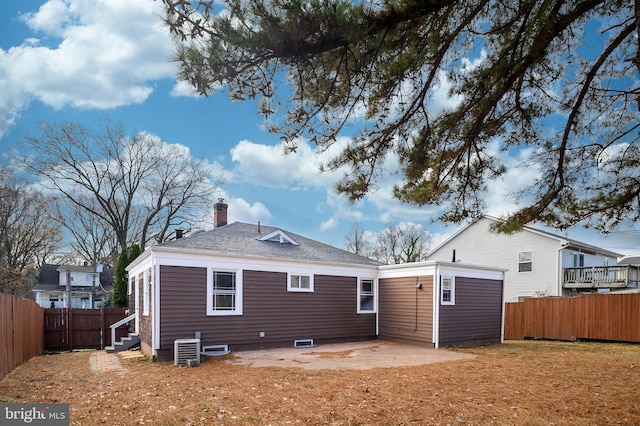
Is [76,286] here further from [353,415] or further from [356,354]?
[353,415]

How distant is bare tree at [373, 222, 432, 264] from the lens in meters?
33.3

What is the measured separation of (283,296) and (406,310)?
166 inches

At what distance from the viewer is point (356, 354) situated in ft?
36.2

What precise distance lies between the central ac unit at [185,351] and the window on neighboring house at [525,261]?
62.1 feet

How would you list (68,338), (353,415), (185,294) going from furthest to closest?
(68,338), (185,294), (353,415)

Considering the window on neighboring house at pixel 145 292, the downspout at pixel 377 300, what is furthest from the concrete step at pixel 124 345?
the downspout at pixel 377 300

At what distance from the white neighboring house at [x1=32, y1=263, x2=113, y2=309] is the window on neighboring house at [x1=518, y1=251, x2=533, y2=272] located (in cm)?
2785

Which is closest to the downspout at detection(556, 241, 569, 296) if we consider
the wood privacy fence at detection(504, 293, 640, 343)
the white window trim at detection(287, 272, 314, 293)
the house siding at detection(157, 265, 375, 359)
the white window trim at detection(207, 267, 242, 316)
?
the wood privacy fence at detection(504, 293, 640, 343)

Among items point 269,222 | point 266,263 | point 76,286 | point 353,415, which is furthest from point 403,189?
point 76,286

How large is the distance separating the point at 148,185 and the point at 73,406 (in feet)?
71.4

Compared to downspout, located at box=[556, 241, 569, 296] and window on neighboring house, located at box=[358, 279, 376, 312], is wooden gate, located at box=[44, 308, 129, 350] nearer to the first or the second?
window on neighboring house, located at box=[358, 279, 376, 312]

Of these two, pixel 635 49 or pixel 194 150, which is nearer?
pixel 635 49

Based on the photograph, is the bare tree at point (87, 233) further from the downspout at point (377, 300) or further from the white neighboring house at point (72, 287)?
the downspout at point (377, 300)

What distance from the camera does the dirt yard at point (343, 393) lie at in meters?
5.25
